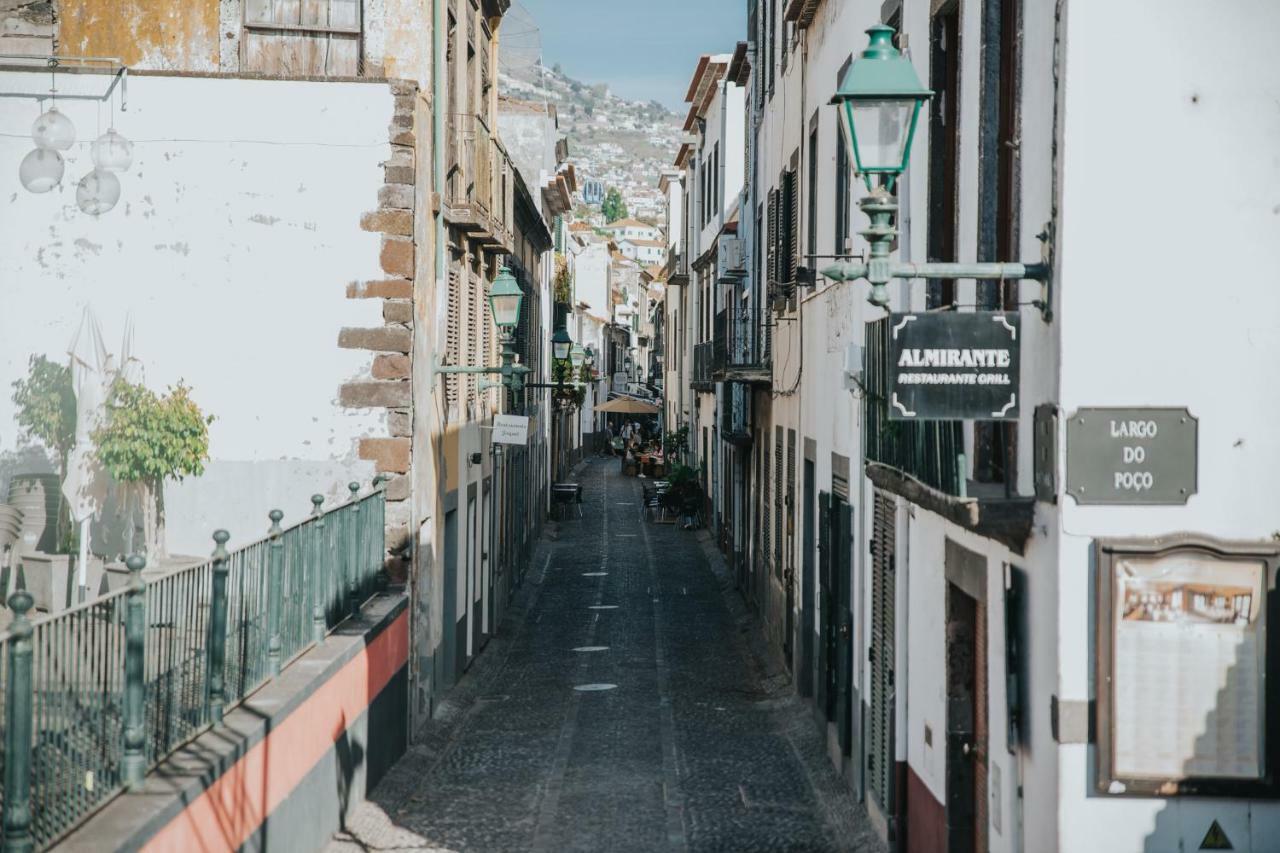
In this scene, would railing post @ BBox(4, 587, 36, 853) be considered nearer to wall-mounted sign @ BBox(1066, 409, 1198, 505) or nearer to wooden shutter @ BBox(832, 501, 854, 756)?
wall-mounted sign @ BBox(1066, 409, 1198, 505)

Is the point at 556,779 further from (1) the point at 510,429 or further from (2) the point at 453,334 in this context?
(1) the point at 510,429

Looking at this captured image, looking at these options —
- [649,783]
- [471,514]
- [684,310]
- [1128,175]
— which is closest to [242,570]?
[649,783]

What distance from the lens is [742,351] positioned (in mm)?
22547

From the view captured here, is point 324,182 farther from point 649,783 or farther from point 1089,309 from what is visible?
point 1089,309

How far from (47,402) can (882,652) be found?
7772mm

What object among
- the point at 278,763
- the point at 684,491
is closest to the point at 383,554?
the point at 278,763

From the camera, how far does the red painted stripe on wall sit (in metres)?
7.12

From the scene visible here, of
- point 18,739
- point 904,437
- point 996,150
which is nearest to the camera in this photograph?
point 18,739

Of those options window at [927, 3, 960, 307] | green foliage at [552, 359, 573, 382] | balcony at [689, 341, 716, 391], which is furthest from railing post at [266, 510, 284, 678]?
green foliage at [552, 359, 573, 382]

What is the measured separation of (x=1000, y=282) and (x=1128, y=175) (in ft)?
3.78

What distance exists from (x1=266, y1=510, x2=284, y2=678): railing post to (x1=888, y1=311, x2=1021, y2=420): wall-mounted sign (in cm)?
480

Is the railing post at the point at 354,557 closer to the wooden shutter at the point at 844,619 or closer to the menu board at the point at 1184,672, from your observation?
the wooden shutter at the point at 844,619

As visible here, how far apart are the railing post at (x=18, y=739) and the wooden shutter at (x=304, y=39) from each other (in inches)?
362

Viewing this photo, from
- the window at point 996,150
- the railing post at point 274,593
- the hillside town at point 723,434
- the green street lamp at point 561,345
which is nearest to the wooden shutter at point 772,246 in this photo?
the hillside town at point 723,434
